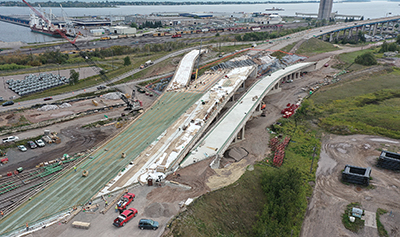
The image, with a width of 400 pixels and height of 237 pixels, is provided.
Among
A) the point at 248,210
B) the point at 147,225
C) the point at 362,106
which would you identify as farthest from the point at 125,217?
the point at 362,106

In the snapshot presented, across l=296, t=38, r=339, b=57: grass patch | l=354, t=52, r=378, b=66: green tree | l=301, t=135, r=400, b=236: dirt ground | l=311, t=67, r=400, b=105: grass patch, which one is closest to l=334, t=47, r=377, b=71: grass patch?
l=354, t=52, r=378, b=66: green tree

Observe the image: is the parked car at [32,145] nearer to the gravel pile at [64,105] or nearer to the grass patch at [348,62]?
the gravel pile at [64,105]

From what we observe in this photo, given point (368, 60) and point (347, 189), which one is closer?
point (347, 189)

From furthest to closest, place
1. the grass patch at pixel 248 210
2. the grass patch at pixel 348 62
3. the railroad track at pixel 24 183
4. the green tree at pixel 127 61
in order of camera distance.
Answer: the grass patch at pixel 348 62 → the green tree at pixel 127 61 → the railroad track at pixel 24 183 → the grass patch at pixel 248 210

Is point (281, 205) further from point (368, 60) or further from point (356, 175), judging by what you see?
point (368, 60)

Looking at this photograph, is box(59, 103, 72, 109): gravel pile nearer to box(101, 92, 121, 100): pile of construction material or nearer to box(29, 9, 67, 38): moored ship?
box(101, 92, 121, 100): pile of construction material

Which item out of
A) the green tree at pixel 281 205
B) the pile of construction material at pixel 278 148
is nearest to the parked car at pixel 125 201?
the green tree at pixel 281 205

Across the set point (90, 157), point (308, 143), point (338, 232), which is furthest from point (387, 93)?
point (90, 157)
